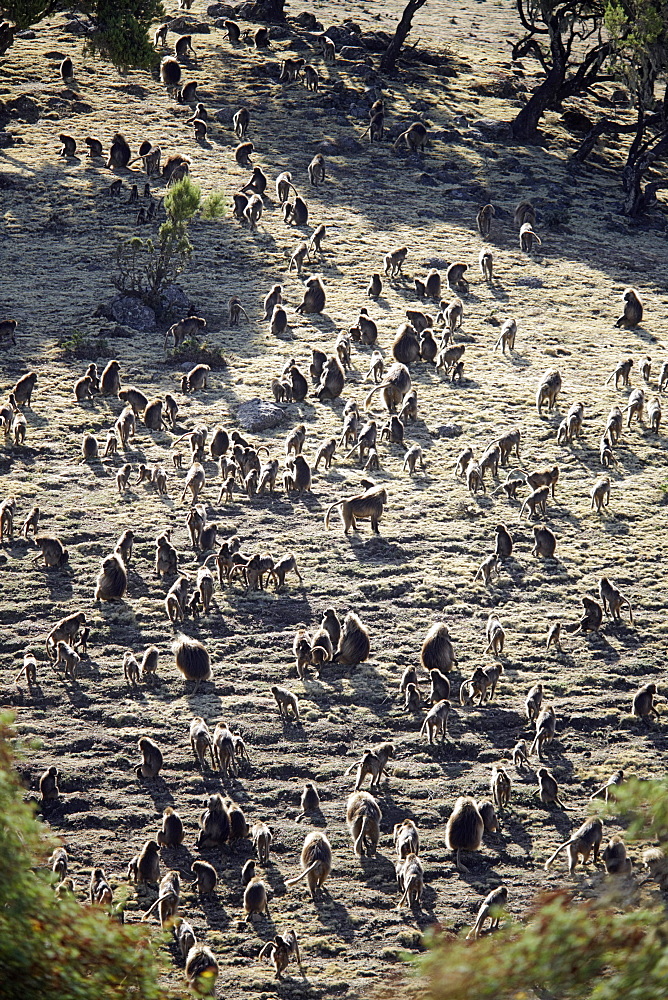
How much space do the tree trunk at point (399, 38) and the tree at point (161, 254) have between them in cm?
1604

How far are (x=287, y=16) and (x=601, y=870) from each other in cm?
3832

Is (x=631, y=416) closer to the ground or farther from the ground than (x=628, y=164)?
closer to the ground

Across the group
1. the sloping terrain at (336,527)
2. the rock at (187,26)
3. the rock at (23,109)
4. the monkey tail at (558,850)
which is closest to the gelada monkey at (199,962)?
the sloping terrain at (336,527)

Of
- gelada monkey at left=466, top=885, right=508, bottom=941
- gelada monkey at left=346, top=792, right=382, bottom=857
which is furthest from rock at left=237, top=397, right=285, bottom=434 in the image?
gelada monkey at left=466, top=885, right=508, bottom=941

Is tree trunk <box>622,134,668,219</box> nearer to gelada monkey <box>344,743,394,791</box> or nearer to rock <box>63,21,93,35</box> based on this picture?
rock <box>63,21,93,35</box>

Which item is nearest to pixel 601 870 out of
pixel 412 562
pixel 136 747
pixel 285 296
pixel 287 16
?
pixel 136 747

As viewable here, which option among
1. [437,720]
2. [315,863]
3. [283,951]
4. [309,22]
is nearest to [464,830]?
[315,863]

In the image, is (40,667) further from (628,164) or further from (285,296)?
(628,164)

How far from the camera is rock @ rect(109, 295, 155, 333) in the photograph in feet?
74.8

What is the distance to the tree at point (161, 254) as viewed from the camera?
76.9ft

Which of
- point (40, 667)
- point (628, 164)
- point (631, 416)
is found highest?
point (628, 164)

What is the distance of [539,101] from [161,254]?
625 inches

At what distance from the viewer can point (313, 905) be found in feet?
33.8

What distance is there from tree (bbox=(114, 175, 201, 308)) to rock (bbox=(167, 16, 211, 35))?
16.5 m
